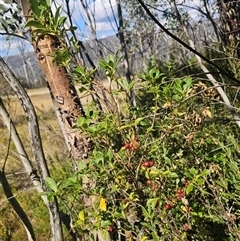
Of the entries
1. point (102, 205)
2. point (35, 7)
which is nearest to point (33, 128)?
point (102, 205)

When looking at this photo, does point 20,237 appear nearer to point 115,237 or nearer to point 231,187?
point 115,237

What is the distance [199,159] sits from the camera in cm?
180

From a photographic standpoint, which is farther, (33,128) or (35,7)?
(33,128)

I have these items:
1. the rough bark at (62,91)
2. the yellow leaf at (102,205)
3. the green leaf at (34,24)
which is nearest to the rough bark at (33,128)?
the rough bark at (62,91)

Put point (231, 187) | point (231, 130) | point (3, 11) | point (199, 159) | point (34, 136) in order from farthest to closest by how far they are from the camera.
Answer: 1. point (231, 130)
2. point (3, 11)
3. point (231, 187)
4. point (34, 136)
5. point (199, 159)

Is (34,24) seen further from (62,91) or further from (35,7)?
(62,91)

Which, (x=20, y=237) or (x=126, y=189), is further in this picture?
(x=20, y=237)

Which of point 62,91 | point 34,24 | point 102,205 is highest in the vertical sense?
point 34,24

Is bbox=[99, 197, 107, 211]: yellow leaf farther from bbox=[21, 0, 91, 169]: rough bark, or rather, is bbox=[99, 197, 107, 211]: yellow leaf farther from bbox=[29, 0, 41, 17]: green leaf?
bbox=[29, 0, 41, 17]: green leaf

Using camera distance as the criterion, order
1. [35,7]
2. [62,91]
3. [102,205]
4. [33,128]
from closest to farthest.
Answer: [35,7]
[102,205]
[33,128]
[62,91]

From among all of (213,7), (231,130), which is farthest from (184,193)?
(213,7)

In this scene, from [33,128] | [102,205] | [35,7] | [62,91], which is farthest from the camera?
[62,91]

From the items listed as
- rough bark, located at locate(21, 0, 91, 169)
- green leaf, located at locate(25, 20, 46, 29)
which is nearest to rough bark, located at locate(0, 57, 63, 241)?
rough bark, located at locate(21, 0, 91, 169)

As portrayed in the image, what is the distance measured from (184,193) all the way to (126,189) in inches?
9.6
